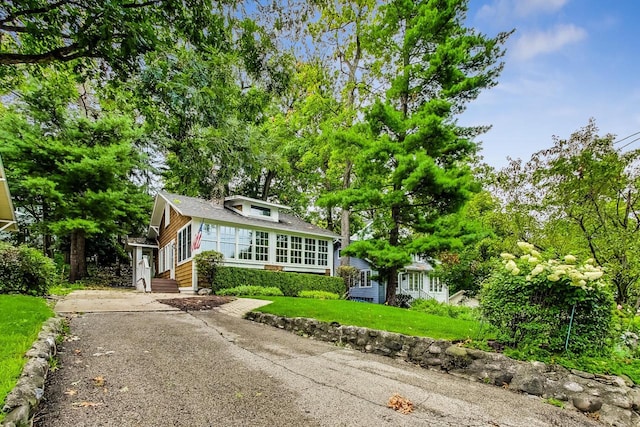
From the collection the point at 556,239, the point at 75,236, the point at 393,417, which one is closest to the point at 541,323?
the point at 393,417

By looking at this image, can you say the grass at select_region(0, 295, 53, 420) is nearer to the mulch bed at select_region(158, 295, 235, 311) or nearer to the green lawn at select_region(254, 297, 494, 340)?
the mulch bed at select_region(158, 295, 235, 311)

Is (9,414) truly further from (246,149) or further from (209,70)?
(246,149)

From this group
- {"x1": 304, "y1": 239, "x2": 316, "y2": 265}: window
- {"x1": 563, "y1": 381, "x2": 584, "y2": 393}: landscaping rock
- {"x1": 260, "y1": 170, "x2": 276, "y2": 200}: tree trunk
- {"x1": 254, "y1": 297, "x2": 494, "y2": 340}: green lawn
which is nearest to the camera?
{"x1": 563, "y1": 381, "x2": 584, "y2": 393}: landscaping rock

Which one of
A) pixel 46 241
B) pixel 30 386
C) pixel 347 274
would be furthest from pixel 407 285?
pixel 30 386

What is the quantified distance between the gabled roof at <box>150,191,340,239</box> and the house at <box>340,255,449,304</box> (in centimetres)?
596

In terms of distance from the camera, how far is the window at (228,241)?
53.3 feet

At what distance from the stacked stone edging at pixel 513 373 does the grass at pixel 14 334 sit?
4.99 meters

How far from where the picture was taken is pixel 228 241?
54.0ft

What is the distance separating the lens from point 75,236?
1817 cm

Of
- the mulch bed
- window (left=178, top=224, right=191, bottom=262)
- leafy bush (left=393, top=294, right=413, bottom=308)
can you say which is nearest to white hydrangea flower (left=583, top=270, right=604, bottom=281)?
the mulch bed

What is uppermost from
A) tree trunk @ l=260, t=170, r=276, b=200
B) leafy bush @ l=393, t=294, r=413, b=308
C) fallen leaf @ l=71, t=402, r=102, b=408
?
tree trunk @ l=260, t=170, r=276, b=200

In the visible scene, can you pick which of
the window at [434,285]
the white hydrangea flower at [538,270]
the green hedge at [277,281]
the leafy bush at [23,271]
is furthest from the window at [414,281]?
the leafy bush at [23,271]

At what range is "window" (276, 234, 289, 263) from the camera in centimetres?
1864

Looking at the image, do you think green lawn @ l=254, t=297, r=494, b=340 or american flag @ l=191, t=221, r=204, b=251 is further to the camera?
american flag @ l=191, t=221, r=204, b=251
